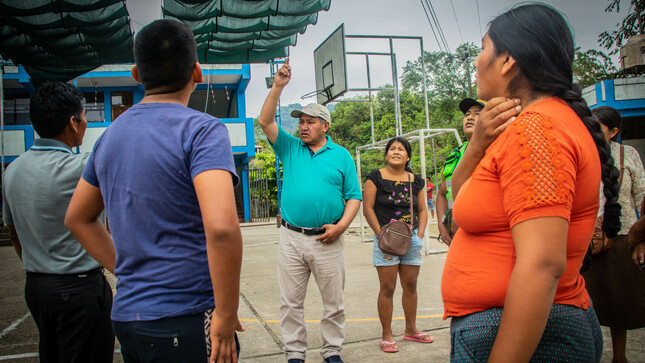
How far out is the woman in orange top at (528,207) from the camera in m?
1.18

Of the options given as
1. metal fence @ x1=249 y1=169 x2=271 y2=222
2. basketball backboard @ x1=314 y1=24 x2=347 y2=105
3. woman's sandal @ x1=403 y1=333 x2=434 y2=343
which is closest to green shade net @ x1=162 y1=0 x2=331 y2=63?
basketball backboard @ x1=314 y1=24 x2=347 y2=105

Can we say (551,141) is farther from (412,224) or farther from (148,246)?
(412,224)

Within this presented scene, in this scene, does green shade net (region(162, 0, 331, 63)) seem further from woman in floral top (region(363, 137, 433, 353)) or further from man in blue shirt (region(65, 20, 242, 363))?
man in blue shirt (region(65, 20, 242, 363))

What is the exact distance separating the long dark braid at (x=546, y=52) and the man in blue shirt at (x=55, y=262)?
2192 millimetres

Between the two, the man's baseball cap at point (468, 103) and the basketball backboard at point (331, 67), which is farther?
the basketball backboard at point (331, 67)

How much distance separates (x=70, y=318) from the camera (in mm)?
2352

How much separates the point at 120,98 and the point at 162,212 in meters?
21.5

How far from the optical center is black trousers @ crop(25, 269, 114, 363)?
7.65 feet

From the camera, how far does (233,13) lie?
21.6ft

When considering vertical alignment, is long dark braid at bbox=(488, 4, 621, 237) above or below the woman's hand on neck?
above

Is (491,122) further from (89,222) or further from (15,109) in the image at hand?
(15,109)

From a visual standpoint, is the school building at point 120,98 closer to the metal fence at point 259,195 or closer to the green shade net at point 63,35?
the metal fence at point 259,195

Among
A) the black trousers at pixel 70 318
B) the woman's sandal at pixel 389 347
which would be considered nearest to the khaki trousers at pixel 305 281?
the woman's sandal at pixel 389 347

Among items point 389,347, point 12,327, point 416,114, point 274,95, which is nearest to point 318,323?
point 389,347
